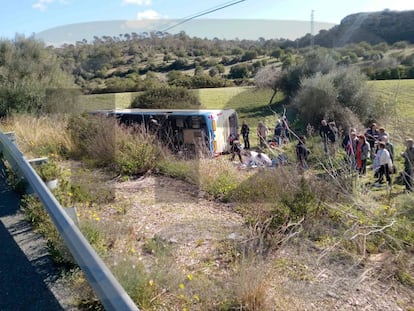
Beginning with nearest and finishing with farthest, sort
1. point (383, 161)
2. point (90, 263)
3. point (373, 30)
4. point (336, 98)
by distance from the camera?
point (90, 263), point (383, 161), point (336, 98), point (373, 30)

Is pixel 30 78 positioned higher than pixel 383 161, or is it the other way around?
pixel 30 78

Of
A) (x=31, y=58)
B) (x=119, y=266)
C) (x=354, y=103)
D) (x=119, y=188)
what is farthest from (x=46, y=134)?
(x=354, y=103)

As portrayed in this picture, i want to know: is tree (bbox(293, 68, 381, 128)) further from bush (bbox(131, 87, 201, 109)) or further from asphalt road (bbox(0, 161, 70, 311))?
asphalt road (bbox(0, 161, 70, 311))

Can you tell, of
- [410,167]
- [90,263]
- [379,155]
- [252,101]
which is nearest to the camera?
[90,263]

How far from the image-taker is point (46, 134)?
8.10 meters

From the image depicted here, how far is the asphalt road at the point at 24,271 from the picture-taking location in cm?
240

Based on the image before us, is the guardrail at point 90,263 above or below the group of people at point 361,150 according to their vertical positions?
above

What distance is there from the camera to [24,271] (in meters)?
2.76

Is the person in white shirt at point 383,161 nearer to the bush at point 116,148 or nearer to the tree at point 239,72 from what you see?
the bush at point 116,148

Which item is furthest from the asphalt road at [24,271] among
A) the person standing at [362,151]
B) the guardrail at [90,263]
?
the person standing at [362,151]

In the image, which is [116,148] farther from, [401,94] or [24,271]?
[401,94]

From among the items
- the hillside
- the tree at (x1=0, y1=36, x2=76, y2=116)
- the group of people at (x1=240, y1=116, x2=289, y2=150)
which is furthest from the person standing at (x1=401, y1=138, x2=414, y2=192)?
the hillside

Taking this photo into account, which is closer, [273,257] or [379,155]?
[273,257]

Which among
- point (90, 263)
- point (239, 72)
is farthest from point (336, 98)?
point (239, 72)
